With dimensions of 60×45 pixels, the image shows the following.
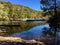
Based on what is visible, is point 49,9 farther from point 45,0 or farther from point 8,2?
point 8,2

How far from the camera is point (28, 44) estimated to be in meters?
11.0

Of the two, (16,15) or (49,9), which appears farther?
(16,15)

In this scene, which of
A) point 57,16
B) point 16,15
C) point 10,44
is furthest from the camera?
point 16,15

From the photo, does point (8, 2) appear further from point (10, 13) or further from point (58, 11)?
point (58, 11)

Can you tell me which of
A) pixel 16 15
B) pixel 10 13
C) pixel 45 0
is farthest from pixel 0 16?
pixel 16 15

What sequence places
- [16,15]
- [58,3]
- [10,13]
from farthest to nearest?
[16,15]
[10,13]
[58,3]

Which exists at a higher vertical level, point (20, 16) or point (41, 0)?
point (41, 0)

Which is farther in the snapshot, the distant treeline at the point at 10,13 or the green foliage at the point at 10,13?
the green foliage at the point at 10,13

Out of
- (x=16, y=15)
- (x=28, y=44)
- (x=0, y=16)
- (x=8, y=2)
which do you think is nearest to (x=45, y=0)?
(x=0, y=16)

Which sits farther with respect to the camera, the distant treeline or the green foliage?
the green foliage

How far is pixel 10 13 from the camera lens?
64.1 m

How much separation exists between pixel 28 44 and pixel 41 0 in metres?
25.8

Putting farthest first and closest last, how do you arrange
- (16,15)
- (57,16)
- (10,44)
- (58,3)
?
(16,15) → (58,3) → (57,16) → (10,44)

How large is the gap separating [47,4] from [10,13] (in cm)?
2843
